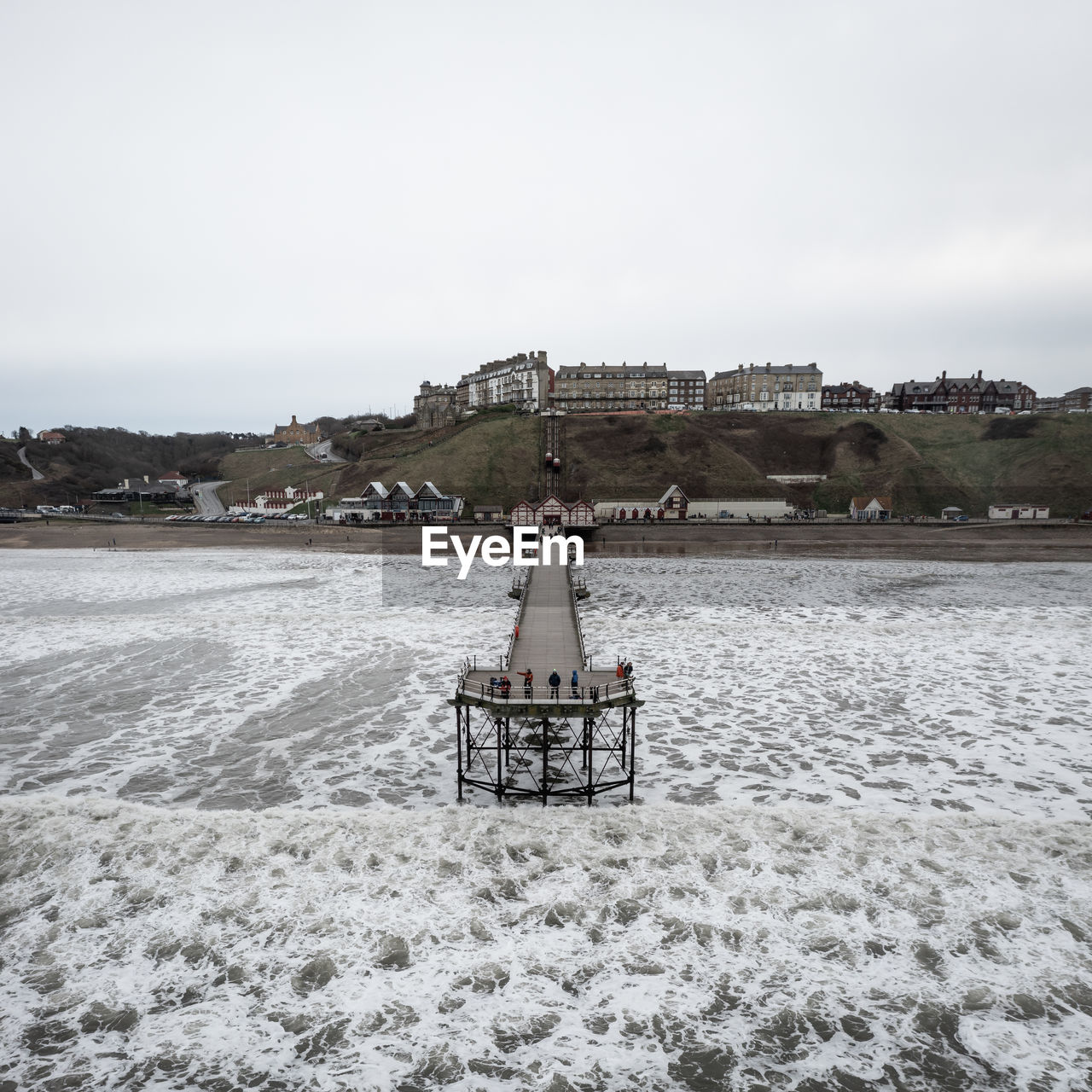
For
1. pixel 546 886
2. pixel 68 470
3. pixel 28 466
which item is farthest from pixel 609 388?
pixel 546 886

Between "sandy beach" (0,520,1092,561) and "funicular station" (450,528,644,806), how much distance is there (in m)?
54.3

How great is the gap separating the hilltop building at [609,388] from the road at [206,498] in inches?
3274

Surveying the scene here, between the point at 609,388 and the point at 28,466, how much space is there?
15056cm

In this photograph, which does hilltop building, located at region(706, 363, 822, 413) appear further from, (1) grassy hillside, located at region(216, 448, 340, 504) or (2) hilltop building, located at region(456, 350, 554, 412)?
(1) grassy hillside, located at region(216, 448, 340, 504)

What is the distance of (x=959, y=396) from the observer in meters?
173

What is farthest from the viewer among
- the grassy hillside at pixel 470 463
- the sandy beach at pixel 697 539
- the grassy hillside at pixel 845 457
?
the grassy hillside at pixel 470 463

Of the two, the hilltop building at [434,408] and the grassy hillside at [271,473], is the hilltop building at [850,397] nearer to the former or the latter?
the hilltop building at [434,408]

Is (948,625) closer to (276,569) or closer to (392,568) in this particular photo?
(392,568)

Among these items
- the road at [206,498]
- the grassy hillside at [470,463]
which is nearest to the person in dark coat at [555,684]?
Answer: the grassy hillside at [470,463]

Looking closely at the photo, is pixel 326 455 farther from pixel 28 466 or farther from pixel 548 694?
pixel 548 694

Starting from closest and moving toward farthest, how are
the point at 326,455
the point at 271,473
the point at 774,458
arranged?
the point at 774,458 → the point at 271,473 → the point at 326,455

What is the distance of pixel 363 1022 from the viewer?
46.0 feet

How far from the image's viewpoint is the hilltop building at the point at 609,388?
17025 cm

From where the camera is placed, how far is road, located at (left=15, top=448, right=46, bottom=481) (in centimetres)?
15762
